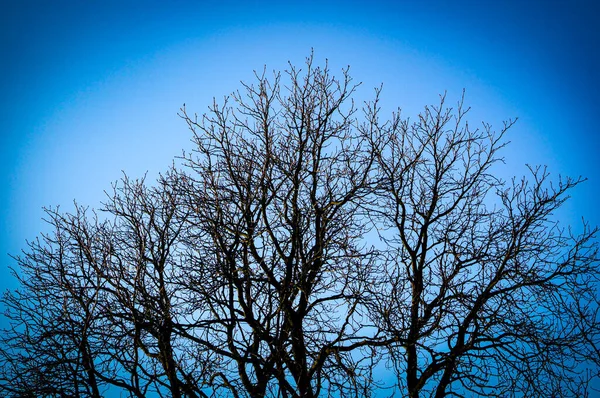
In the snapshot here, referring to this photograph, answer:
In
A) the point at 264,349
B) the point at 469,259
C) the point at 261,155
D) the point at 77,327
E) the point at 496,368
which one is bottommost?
the point at 496,368

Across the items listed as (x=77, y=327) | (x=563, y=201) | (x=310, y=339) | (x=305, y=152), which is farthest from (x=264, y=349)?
(x=563, y=201)

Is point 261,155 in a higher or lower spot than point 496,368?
higher

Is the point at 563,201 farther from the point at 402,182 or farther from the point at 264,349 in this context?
the point at 264,349

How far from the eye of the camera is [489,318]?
287 inches

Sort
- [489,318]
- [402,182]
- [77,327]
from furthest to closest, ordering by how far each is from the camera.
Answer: [402,182] → [489,318] → [77,327]

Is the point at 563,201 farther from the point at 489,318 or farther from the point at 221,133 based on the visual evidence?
the point at 221,133

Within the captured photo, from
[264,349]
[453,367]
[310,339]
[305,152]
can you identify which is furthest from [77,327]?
[453,367]

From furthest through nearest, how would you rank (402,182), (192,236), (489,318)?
(402,182)
(489,318)
(192,236)

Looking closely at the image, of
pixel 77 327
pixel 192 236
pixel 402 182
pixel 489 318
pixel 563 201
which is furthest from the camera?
pixel 402 182

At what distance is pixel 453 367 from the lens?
7.20 m

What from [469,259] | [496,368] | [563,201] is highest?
[563,201]

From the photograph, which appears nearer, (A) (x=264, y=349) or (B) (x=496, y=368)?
(A) (x=264, y=349)

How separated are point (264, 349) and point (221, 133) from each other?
321 cm

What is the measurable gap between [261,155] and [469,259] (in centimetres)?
400
